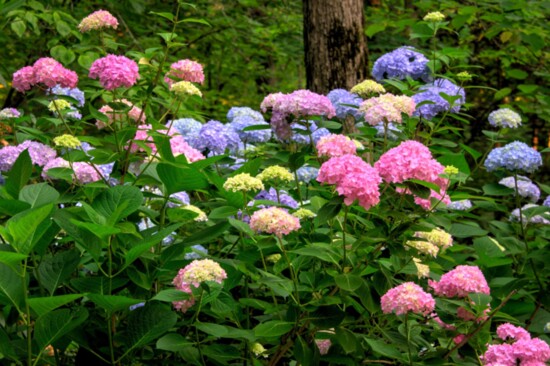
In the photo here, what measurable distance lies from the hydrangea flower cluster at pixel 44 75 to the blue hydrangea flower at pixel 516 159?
5.34ft

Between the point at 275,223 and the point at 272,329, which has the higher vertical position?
the point at 275,223

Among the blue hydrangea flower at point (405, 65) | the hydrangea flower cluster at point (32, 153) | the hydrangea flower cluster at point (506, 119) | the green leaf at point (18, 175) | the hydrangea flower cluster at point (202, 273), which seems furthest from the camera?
the blue hydrangea flower at point (405, 65)

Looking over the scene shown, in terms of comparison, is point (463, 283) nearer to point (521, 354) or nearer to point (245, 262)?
point (521, 354)

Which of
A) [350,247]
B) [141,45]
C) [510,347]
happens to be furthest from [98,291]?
[141,45]

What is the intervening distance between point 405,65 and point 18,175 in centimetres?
184

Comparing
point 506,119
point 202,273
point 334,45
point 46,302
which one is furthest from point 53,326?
point 334,45

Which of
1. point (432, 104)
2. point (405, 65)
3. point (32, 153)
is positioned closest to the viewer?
point (32, 153)

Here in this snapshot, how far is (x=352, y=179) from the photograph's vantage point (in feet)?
6.22

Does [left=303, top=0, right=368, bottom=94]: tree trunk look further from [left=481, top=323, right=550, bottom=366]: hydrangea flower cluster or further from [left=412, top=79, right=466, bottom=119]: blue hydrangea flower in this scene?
[left=481, top=323, right=550, bottom=366]: hydrangea flower cluster

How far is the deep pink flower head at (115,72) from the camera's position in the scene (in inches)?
99.9

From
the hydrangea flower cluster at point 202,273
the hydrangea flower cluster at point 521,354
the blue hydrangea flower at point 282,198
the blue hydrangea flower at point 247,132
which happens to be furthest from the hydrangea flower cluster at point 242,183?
the blue hydrangea flower at point 247,132

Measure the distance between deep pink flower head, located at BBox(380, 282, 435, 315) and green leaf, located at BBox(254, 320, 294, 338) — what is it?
0.27 metres

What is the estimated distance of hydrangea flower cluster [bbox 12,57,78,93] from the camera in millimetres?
2725

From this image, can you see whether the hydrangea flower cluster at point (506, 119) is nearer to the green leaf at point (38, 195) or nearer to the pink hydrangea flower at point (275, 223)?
the pink hydrangea flower at point (275, 223)
